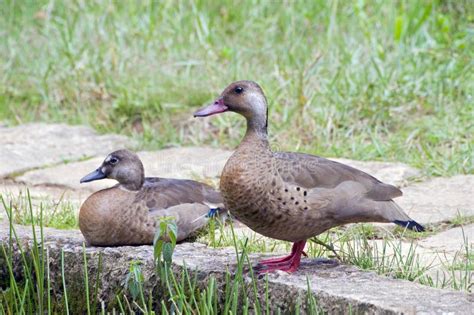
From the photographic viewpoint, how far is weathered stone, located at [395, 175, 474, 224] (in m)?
5.17

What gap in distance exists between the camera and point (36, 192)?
237 inches

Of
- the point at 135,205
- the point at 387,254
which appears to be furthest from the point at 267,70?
the point at 387,254

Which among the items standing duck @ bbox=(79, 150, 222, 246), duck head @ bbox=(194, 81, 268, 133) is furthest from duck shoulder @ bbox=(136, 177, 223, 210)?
duck head @ bbox=(194, 81, 268, 133)

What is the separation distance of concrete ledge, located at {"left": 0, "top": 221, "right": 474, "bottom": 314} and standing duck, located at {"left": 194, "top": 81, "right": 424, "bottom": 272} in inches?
6.9

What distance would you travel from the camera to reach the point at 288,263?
3.92m

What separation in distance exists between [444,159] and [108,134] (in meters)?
2.61

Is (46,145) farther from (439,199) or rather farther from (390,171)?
(439,199)

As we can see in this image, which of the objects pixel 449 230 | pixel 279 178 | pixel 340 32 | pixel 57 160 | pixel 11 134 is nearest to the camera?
pixel 279 178

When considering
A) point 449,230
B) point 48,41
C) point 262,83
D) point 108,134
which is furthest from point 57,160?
point 449,230

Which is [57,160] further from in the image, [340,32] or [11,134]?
[340,32]

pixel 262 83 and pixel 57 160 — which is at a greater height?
pixel 262 83

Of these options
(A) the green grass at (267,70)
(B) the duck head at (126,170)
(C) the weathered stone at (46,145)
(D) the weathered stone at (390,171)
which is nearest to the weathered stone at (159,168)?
(C) the weathered stone at (46,145)

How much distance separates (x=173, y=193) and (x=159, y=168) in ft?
5.01

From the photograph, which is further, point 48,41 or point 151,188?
point 48,41
